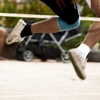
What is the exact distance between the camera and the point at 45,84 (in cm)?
673

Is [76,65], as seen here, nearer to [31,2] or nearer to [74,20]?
[74,20]

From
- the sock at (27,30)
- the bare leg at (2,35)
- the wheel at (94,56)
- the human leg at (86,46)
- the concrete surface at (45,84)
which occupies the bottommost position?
the wheel at (94,56)

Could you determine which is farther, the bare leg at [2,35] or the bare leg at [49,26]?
the bare leg at [2,35]

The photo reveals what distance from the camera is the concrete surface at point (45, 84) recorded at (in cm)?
570

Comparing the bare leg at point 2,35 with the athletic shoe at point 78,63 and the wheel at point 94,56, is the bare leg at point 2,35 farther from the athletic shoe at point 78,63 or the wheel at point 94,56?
the athletic shoe at point 78,63

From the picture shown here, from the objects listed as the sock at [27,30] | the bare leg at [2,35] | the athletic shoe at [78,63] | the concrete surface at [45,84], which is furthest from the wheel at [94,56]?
the athletic shoe at [78,63]

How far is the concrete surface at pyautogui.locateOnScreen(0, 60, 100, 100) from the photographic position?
224 inches

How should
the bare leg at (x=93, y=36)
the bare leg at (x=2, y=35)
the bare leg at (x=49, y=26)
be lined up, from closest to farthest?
the bare leg at (x=93, y=36) < the bare leg at (x=49, y=26) < the bare leg at (x=2, y=35)

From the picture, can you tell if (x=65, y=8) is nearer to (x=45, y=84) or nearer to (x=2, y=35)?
(x=45, y=84)

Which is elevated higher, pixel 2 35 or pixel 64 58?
pixel 2 35

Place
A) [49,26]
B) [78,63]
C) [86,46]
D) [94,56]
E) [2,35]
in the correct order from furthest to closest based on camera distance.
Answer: [94,56] → [2,35] → [49,26] → [86,46] → [78,63]

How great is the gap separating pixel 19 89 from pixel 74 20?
1369 millimetres

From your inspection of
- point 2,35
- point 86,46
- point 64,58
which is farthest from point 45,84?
point 64,58

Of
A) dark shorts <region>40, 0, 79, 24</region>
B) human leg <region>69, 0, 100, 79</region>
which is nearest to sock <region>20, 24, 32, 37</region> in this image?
dark shorts <region>40, 0, 79, 24</region>
